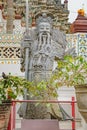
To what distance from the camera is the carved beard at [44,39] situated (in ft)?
19.0

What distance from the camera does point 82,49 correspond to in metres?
→ 8.68

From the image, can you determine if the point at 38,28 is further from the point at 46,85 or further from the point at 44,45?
the point at 46,85

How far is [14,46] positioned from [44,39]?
3041 mm

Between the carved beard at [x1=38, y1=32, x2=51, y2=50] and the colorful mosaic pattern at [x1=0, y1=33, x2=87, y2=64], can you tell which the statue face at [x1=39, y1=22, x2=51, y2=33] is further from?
the colorful mosaic pattern at [x1=0, y1=33, x2=87, y2=64]

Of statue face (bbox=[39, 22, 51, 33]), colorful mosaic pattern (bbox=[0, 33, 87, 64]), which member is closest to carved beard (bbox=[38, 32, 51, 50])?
statue face (bbox=[39, 22, 51, 33])

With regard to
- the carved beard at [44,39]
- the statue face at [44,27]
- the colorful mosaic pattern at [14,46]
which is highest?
the statue face at [44,27]

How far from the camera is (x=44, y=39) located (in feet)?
19.1

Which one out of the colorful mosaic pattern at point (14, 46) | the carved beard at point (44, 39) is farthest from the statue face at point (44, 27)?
the colorful mosaic pattern at point (14, 46)

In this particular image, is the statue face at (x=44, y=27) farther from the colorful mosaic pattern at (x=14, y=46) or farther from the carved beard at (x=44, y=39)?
the colorful mosaic pattern at (x=14, y=46)

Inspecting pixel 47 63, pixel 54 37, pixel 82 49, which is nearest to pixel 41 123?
pixel 47 63

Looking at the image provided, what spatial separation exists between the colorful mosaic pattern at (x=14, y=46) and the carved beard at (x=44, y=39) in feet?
9.57

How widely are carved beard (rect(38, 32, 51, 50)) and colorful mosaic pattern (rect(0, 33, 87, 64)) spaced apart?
9.57ft

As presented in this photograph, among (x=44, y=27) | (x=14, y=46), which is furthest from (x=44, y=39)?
(x=14, y=46)

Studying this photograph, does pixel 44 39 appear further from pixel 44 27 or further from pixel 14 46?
pixel 14 46
